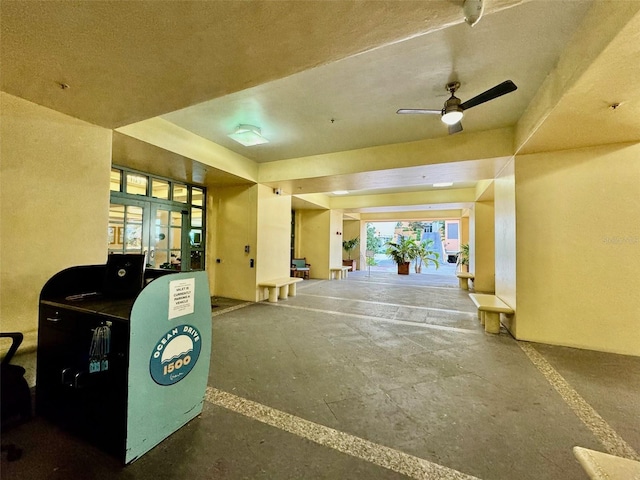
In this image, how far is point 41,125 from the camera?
2.38 metres

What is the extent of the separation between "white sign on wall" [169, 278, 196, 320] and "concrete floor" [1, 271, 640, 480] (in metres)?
0.85

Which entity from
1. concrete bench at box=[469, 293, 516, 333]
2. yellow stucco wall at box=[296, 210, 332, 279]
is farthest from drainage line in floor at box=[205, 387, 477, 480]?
yellow stucco wall at box=[296, 210, 332, 279]

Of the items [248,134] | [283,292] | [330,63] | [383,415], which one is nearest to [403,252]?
[283,292]

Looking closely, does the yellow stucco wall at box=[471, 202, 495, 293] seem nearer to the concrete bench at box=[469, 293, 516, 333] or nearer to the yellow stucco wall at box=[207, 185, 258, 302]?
the concrete bench at box=[469, 293, 516, 333]

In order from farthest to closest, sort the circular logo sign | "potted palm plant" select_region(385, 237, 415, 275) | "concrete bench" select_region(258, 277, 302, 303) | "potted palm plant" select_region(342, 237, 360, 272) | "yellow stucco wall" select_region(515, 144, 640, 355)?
"potted palm plant" select_region(342, 237, 360, 272), "potted palm plant" select_region(385, 237, 415, 275), "concrete bench" select_region(258, 277, 302, 303), "yellow stucco wall" select_region(515, 144, 640, 355), the circular logo sign

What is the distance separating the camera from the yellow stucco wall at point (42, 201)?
87.3 inches

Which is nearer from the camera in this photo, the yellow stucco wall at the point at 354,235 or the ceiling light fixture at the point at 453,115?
the ceiling light fixture at the point at 453,115

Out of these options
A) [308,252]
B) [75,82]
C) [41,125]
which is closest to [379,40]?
[75,82]

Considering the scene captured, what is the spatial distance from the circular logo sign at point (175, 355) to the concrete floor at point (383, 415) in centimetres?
43

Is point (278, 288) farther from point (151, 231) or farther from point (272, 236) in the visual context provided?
point (151, 231)

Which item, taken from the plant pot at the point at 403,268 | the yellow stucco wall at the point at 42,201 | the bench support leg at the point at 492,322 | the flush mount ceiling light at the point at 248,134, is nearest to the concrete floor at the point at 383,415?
the bench support leg at the point at 492,322

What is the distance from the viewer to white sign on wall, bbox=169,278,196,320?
168 centimetres

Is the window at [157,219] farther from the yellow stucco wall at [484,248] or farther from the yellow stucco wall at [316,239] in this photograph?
the yellow stucco wall at [484,248]

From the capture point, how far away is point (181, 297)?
68.6 inches
